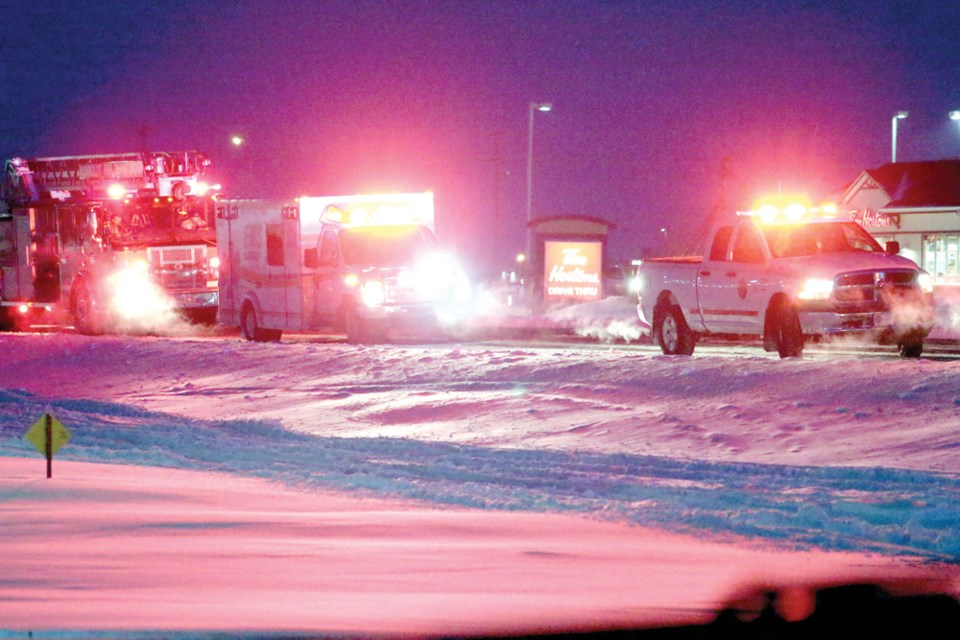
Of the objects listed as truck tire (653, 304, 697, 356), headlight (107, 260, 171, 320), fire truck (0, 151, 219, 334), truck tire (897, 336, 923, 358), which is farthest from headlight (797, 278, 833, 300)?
headlight (107, 260, 171, 320)

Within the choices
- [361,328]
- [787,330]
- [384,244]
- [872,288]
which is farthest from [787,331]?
[384,244]

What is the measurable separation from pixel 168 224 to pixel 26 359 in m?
7.19

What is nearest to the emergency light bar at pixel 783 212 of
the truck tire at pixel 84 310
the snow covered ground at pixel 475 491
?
the snow covered ground at pixel 475 491

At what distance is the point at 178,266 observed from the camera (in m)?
32.1

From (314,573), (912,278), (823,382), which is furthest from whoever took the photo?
(912,278)

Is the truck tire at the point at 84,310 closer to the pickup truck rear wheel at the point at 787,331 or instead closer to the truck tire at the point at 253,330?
the truck tire at the point at 253,330

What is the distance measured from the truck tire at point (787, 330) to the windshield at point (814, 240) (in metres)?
0.79

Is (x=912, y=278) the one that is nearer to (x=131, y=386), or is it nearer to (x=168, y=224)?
(x=131, y=386)

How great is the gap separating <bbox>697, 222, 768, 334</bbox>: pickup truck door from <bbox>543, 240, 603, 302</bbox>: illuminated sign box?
21489 millimetres

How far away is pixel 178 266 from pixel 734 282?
16044 mm

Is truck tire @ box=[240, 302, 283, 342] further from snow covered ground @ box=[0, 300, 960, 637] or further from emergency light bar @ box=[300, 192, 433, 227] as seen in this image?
snow covered ground @ box=[0, 300, 960, 637]

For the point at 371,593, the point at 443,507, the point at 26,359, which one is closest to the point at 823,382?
the point at 443,507

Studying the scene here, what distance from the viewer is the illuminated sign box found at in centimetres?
4209

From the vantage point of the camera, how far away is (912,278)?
1870cm
